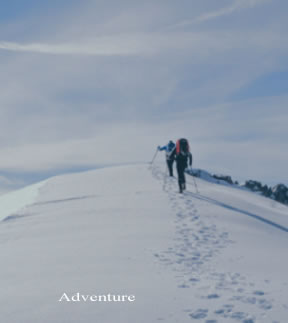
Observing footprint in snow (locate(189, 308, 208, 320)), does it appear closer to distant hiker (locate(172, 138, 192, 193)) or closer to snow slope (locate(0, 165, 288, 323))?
snow slope (locate(0, 165, 288, 323))

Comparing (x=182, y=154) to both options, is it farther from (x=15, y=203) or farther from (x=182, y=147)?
(x=15, y=203)

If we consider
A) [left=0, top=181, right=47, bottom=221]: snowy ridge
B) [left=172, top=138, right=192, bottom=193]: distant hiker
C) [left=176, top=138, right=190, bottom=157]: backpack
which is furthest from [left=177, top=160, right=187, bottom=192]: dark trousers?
[left=0, top=181, right=47, bottom=221]: snowy ridge

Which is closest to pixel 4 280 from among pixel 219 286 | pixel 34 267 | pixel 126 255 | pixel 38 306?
pixel 34 267

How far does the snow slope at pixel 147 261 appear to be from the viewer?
5355 mm

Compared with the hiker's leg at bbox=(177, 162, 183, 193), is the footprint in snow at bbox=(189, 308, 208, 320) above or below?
below

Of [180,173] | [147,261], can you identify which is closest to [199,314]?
[147,261]

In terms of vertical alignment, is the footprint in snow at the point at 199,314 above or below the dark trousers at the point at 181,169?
below

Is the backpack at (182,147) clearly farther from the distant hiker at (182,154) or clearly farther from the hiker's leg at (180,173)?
the hiker's leg at (180,173)

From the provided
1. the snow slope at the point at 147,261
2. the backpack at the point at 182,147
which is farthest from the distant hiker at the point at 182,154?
the snow slope at the point at 147,261

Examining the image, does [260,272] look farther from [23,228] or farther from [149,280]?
[23,228]

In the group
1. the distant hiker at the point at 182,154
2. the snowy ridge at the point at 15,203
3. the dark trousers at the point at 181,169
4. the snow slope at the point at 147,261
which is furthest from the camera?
the dark trousers at the point at 181,169

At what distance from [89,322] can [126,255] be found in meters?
3.00

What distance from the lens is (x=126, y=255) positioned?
26.1 feet

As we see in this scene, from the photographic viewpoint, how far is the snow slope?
5.36 metres
